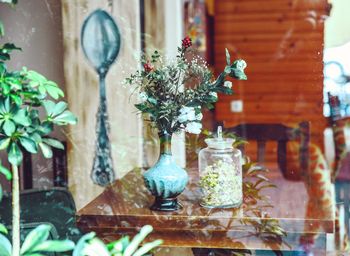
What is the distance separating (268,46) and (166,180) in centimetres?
298

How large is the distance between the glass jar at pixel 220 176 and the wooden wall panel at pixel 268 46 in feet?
5.09

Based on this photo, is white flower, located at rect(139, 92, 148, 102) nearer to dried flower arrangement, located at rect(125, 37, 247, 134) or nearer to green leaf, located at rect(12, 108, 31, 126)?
dried flower arrangement, located at rect(125, 37, 247, 134)

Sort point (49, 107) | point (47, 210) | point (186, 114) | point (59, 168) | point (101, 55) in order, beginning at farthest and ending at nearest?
point (101, 55) → point (59, 168) → point (47, 210) → point (186, 114) → point (49, 107)

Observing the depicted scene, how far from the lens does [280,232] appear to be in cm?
181

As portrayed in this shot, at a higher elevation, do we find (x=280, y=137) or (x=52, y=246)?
(x=280, y=137)

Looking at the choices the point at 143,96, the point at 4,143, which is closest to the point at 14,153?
the point at 4,143

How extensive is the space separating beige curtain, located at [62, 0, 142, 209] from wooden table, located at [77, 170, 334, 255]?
756 mm

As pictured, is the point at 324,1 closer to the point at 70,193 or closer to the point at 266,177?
the point at 266,177

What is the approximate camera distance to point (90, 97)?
2.94 meters

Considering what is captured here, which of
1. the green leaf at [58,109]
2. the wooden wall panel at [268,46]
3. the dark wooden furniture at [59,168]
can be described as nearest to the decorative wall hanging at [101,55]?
the dark wooden furniture at [59,168]

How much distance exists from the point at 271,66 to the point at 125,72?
7.53ft

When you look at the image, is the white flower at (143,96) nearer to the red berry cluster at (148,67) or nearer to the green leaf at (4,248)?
the red berry cluster at (148,67)

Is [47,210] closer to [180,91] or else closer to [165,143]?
[165,143]

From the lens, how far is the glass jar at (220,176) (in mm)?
1868
